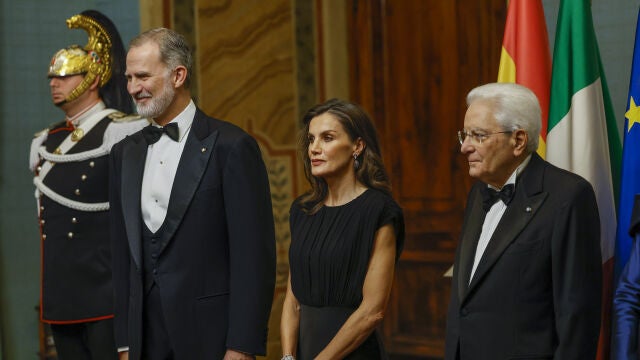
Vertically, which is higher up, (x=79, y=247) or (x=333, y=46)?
(x=333, y=46)

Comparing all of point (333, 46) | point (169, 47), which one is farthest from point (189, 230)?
point (333, 46)

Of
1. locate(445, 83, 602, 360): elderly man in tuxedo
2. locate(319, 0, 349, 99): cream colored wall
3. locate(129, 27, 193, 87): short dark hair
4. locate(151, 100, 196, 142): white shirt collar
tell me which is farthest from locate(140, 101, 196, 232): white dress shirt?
locate(319, 0, 349, 99): cream colored wall

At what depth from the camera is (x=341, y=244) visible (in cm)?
290

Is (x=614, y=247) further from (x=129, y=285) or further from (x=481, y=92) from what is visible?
(x=129, y=285)

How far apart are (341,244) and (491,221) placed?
0.48 metres

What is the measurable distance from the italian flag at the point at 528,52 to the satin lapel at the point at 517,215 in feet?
3.28

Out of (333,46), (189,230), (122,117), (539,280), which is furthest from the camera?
(333,46)

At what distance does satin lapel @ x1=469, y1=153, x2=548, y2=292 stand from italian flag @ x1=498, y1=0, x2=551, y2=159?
3.28 ft

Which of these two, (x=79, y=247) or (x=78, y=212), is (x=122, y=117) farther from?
(x=79, y=247)

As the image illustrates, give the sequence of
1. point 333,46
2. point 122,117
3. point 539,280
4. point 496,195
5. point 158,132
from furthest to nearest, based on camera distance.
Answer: point 333,46
point 122,117
point 158,132
point 496,195
point 539,280

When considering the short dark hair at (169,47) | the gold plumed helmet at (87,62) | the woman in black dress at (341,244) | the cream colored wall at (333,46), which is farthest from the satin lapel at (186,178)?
the cream colored wall at (333,46)

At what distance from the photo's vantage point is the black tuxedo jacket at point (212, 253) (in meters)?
2.85

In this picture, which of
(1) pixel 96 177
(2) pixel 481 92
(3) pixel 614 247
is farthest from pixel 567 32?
(1) pixel 96 177

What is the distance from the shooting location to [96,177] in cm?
420
